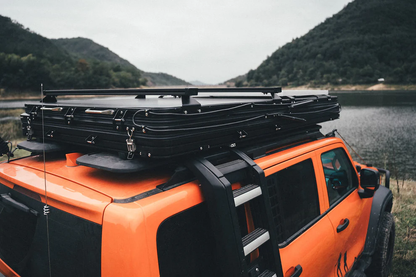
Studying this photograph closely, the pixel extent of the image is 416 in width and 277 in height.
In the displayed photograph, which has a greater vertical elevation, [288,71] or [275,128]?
[288,71]

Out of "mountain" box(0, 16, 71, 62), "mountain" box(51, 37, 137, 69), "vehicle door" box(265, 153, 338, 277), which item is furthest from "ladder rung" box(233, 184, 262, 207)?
"mountain" box(51, 37, 137, 69)

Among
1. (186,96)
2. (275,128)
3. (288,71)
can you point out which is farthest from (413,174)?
(288,71)

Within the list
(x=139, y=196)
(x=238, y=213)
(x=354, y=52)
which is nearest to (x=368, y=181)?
(x=238, y=213)

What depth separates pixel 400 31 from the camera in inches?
3401

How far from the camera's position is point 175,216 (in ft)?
4.44

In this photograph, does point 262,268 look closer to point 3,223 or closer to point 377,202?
point 3,223

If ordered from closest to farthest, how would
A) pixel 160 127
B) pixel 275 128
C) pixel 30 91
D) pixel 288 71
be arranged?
pixel 160 127 < pixel 275 128 < pixel 30 91 < pixel 288 71

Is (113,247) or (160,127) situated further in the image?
(160,127)

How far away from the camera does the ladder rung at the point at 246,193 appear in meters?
1.52

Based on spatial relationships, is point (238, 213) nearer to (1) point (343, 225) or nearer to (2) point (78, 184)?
(2) point (78, 184)

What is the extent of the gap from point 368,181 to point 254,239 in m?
1.87

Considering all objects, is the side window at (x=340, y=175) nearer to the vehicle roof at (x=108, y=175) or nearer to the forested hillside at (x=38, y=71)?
the vehicle roof at (x=108, y=175)

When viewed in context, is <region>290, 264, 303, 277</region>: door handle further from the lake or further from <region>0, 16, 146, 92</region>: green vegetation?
<region>0, 16, 146, 92</region>: green vegetation

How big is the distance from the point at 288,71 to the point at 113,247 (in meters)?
75.6
